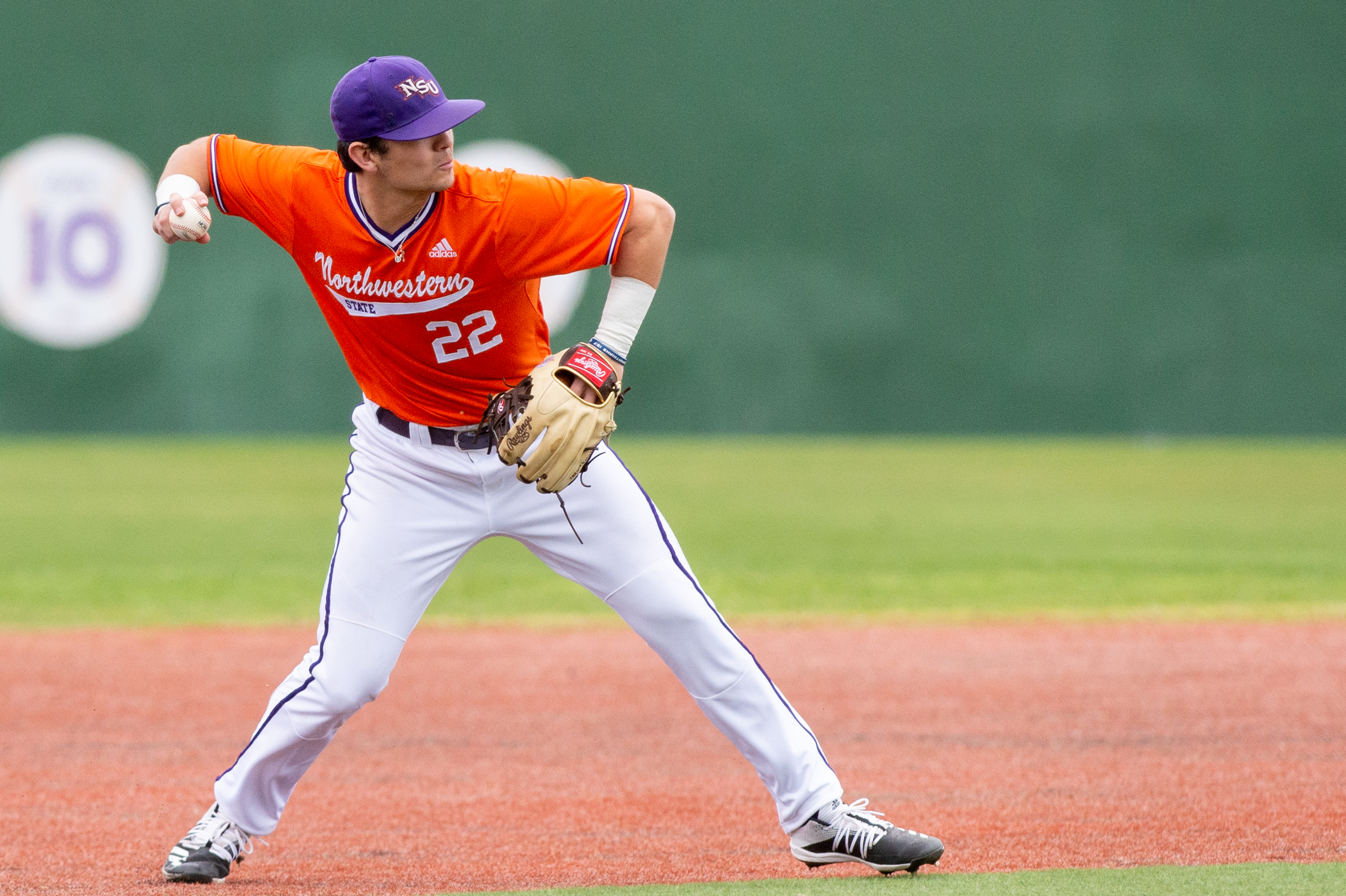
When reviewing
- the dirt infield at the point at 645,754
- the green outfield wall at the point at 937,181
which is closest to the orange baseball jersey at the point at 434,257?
the dirt infield at the point at 645,754

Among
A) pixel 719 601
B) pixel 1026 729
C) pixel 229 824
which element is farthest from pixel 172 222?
pixel 719 601

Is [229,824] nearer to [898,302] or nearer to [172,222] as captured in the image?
[172,222]

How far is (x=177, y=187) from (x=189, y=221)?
20 centimetres

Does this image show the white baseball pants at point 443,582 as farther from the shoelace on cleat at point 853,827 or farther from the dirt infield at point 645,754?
the dirt infield at point 645,754

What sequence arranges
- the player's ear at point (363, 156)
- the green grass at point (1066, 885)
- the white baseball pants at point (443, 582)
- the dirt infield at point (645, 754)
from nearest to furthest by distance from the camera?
the green grass at point (1066, 885) → the player's ear at point (363, 156) → the white baseball pants at point (443, 582) → the dirt infield at point (645, 754)

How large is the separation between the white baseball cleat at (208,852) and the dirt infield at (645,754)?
7 centimetres

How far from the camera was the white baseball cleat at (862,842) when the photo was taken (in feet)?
11.2

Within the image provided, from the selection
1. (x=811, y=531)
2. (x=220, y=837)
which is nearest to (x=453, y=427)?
(x=220, y=837)

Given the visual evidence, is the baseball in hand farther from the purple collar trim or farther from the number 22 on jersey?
the number 22 on jersey

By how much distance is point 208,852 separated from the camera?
3512 millimetres

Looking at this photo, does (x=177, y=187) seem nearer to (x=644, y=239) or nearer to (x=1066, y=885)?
(x=644, y=239)

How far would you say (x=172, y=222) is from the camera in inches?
129

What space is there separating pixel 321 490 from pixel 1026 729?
8752mm

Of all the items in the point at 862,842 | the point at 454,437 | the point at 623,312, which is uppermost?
the point at 623,312
